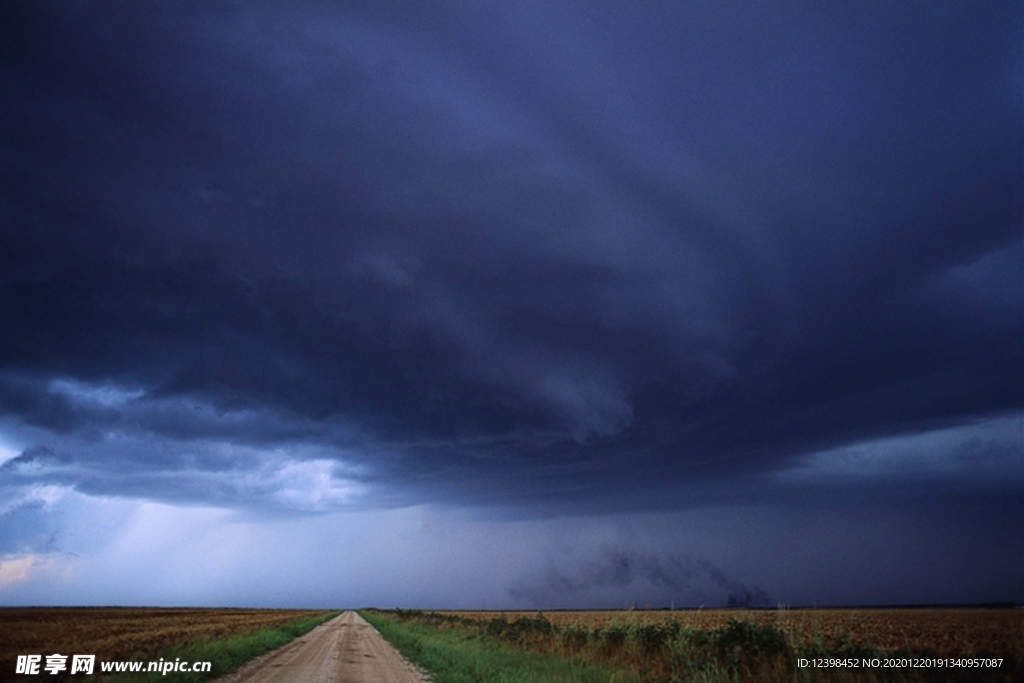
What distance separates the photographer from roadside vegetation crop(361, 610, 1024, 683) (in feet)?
45.3

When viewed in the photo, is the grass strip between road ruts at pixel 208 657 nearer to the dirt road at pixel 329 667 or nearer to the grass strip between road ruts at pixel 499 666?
the dirt road at pixel 329 667

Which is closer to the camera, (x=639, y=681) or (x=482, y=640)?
(x=639, y=681)

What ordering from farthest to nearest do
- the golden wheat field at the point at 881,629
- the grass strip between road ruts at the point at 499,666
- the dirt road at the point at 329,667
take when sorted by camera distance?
the dirt road at the point at 329,667, the grass strip between road ruts at the point at 499,666, the golden wheat field at the point at 881,629

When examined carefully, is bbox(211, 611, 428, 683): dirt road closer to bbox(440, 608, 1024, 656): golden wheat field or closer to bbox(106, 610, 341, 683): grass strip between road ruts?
bbox(106, 610, 341, 683): grass strip between road ruts

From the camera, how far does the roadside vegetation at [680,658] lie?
13.8 m

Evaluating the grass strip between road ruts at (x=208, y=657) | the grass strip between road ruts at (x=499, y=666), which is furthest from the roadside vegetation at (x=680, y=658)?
the grass strip between road ruts at (x=208, y=657)

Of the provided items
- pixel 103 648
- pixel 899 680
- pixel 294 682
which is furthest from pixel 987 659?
pixel 103 648

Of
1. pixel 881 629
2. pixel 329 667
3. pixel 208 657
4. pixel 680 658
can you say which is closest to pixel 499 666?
pixel 329 667

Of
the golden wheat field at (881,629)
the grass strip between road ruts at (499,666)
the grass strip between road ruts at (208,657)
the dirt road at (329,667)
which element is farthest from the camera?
the dirt road at (329,667)

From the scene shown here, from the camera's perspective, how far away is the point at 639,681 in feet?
58.7

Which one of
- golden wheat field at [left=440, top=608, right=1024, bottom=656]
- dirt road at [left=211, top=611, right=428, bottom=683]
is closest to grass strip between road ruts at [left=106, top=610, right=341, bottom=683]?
dirt road at [left=211, top=611, right=428, bottom=683]

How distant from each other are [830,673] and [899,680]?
5.70 ft

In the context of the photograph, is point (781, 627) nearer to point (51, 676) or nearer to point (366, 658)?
point (366, 658)

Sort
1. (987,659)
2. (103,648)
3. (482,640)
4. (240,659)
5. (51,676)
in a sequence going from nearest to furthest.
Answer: (987,659) < (51,676) < (240,659) < (103,648) < (482,640)
